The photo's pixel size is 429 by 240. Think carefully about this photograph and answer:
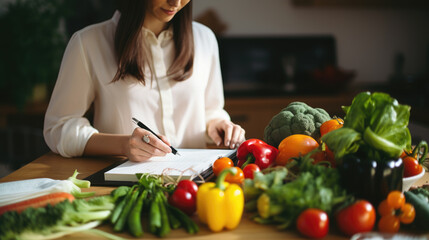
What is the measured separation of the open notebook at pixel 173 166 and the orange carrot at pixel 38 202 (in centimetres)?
25

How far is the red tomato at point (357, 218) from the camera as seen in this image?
731mm

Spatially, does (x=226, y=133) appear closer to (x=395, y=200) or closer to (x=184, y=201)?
(x=184, y=201)

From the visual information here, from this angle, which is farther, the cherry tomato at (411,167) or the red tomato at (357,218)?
the cherry tomato at (411,167)

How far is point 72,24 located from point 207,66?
193 centimetres

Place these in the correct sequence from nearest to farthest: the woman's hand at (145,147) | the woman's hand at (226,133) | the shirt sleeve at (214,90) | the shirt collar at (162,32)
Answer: the woman's hand at (145,147)
the woman's hand at (226,133)
the shirt collar at (162,32)
the shirt sleeve at (214,90)

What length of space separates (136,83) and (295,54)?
2.18 m

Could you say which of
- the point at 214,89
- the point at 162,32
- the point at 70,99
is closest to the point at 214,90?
the point at 214,89

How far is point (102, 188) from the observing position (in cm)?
103

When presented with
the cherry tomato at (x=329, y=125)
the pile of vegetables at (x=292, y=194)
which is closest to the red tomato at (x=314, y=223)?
the pile of vegetables at (x=292, y=194)

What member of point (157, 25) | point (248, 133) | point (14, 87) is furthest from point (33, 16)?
point (248, 133)

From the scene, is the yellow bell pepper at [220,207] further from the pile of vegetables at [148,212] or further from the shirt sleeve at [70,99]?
the shirt sleeve at [70,99]

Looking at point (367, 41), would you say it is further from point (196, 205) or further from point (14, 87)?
point (196, 205)

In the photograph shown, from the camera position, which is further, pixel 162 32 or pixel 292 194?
pixel 162 32

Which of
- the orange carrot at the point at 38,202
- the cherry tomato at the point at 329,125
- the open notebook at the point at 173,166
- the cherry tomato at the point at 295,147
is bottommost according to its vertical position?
the open notebook at the point at 173,166
